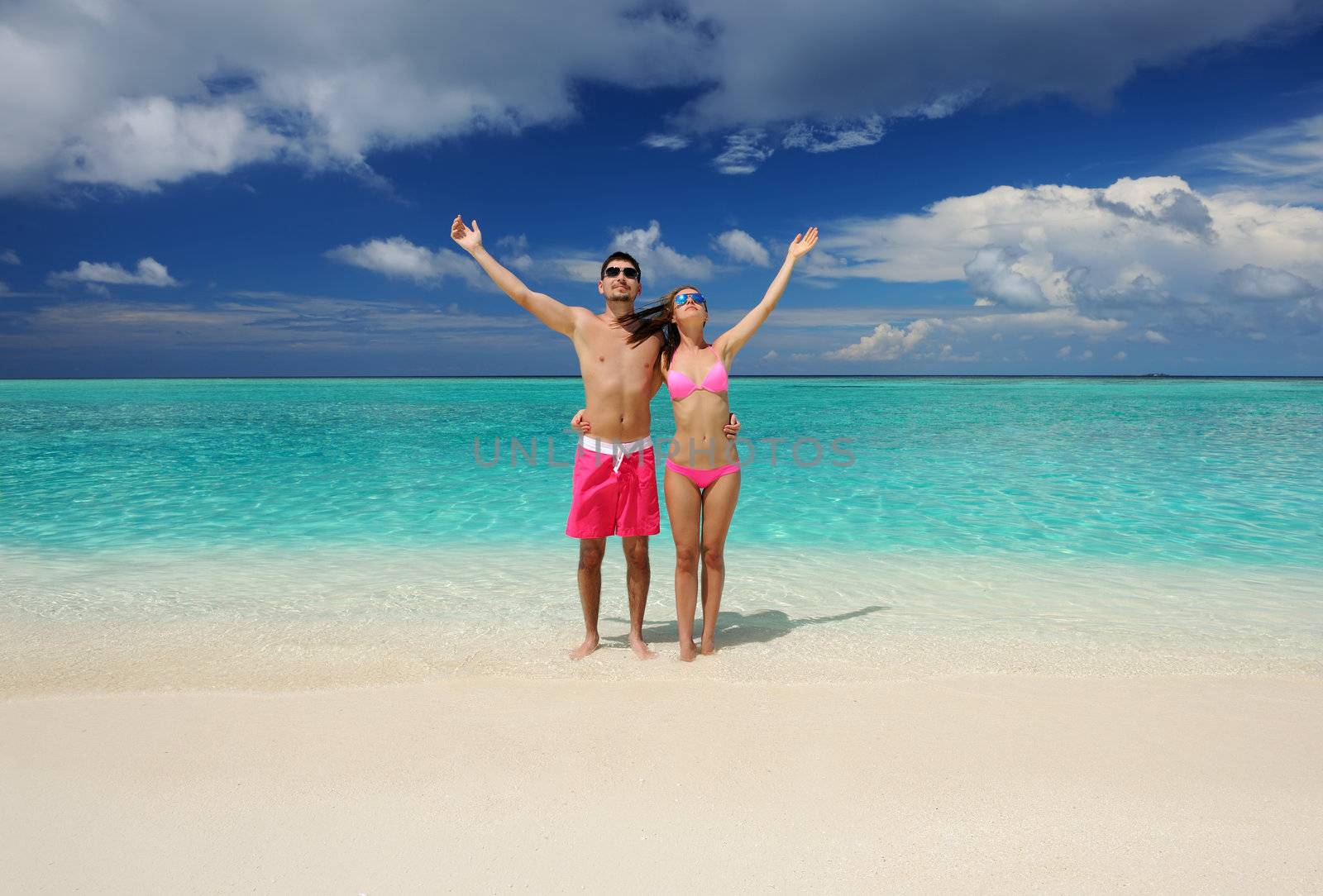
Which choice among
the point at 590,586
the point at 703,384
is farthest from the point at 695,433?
the point at 590,586

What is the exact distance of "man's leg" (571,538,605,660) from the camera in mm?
4340

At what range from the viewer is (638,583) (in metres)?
4.42

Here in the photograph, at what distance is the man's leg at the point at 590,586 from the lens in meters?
4.34

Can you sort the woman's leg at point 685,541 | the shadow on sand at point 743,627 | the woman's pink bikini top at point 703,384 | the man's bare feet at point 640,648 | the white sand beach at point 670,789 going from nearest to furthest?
the white sand beach at point 670,789, the woman's pink bikini top at point 703,384, the woman's leg at point 685,541, the man's bare feet at point 640,648, the shadow on sand at point 743,627

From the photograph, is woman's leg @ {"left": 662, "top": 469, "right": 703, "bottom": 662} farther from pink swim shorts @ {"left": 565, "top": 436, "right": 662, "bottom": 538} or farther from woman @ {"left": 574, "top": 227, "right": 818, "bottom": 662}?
pink swim shorts @ {"left": 565, "top": 436, "right": 662, "bottom": 538}

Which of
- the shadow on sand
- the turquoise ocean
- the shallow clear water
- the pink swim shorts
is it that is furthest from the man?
the shallow clear water

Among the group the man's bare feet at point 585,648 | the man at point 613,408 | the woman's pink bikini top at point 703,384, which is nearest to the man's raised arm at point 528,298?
the man at point 613,408

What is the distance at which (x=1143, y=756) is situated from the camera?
3072 millimetres

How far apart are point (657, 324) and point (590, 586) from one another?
5.22 feet

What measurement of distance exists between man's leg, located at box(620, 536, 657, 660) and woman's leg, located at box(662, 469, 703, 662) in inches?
8.7

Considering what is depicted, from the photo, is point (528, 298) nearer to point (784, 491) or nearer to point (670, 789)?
point (670, 789)

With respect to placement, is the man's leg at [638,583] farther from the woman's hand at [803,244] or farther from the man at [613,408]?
the woman's hand at [803,244]

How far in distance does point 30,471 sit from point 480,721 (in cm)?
1422

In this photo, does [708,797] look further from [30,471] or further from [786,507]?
[30,471]
